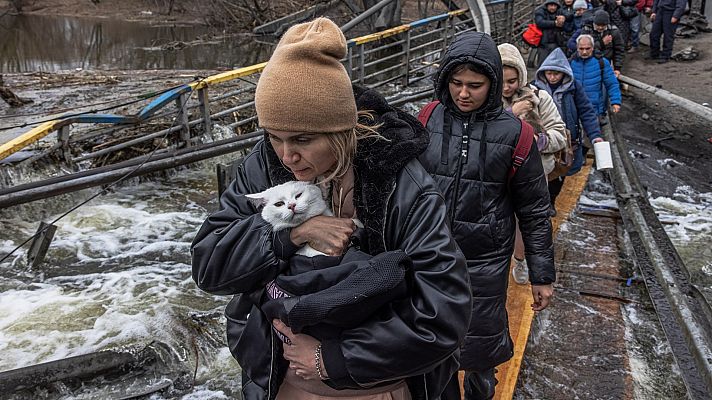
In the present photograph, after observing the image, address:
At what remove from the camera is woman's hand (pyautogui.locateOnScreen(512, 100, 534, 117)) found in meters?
3.67

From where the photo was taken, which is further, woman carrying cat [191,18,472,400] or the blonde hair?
the blonde hair

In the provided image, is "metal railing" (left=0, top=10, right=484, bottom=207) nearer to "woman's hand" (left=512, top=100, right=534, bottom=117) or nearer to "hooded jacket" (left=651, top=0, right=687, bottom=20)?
"woman's hand" (left=512, top=100, right=534, bottom=117)

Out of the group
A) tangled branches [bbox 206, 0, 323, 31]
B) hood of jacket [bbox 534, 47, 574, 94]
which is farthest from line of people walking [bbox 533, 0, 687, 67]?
tangled branches [bbox 206, 0, 323, 31]

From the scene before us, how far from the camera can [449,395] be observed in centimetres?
184

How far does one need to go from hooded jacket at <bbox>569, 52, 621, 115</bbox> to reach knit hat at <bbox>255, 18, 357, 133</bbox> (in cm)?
535

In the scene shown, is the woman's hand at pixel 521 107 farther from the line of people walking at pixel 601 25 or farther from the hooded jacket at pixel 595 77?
the line of people walking at pixel 601 25

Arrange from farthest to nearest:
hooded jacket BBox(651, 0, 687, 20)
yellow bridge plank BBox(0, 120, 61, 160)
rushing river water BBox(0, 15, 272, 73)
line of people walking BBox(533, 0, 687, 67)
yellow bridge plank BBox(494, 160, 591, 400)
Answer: rushing river water BBox(0, 15, 272, 73) < hooded jacket BBox(651, 0, 687, 20) < line of people walking BBox(533, 0, 687, 67) < yellow bridge plank BBox(0, 120, 61, 160) < yellow bridge plank BBox(494, 160, 591, 400)

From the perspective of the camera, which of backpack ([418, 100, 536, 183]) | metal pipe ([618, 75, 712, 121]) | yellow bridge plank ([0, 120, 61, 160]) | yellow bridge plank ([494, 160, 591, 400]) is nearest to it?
backpack ([418, 100, 536, 183])

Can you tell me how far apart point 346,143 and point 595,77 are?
5.61 m

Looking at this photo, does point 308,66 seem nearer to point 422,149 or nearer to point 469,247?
point 422,149

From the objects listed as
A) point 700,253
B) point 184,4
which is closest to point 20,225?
point 700,253

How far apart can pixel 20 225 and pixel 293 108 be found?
621 cm

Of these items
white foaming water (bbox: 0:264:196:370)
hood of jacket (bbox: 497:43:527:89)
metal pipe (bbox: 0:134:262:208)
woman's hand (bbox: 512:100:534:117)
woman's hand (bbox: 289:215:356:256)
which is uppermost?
hood of jacket (bbox: 497:43:527:89)

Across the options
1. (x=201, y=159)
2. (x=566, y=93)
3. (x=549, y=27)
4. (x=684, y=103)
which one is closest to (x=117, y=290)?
(x=201, y=159)
